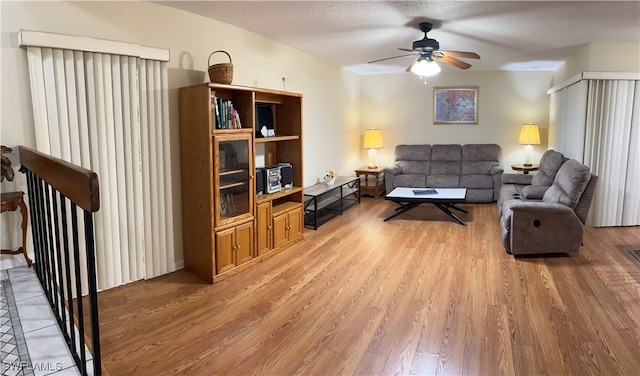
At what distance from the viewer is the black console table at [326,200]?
18.4 ft

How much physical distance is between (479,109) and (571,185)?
389 cm

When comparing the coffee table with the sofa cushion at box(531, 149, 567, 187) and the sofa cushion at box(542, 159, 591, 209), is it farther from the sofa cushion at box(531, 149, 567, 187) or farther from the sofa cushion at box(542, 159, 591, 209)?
the sofa cushion at box(542, 159, 591, 209)

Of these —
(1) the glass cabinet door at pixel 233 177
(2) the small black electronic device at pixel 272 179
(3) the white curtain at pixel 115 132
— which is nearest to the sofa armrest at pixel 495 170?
(2) the small black electronic device at pixel 272 179

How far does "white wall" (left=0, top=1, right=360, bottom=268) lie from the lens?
2.76m

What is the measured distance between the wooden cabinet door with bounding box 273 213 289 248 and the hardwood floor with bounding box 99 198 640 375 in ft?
0.56

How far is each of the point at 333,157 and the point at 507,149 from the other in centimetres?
334

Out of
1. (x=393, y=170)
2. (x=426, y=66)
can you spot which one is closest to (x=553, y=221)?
(x=426, y=66)

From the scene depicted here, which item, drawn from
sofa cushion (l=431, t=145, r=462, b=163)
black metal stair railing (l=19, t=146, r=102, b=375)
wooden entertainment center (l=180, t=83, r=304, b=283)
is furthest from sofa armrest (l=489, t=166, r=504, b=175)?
black metal stair railing (l=19, t=146, r=102, b=375)

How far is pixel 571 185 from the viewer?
424cm

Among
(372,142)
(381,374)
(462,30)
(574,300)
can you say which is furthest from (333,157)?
(381,374)

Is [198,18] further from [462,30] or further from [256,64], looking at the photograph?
[462,30]

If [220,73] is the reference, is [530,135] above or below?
below

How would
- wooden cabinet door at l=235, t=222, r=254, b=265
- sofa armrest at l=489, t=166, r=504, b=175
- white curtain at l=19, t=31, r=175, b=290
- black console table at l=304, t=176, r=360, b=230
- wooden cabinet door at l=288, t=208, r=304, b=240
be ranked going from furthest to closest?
sofa armrest at l=489, t=166, r=504, b=175 → black console table at l=304, t=176, r=360, b=230 → wooden cabinet door at l=288, t=208, r=304, b=240 → wooden cabinet door at l=235, t=222, r=254, b=265 → white curtain at l=19, t=31, r=175, b=290

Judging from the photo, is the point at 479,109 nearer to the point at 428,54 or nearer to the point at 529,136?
the point at 529,136
